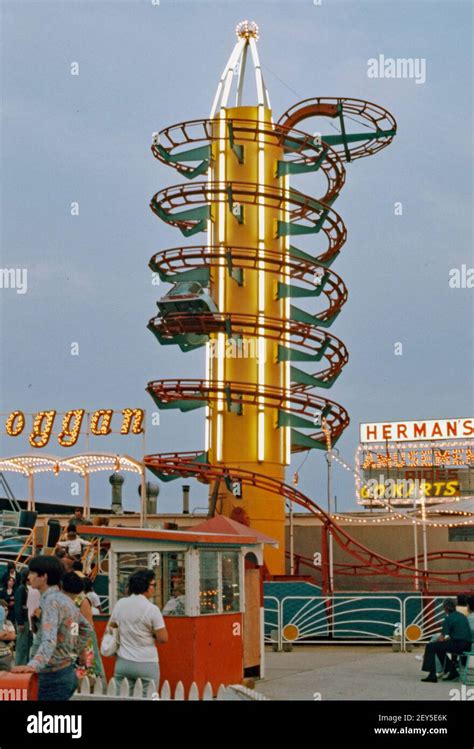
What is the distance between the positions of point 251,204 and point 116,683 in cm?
2995

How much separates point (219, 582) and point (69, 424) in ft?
69.4

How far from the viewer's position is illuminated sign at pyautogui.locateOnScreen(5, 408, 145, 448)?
118ft

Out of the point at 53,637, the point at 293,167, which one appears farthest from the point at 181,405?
the point at 53,637

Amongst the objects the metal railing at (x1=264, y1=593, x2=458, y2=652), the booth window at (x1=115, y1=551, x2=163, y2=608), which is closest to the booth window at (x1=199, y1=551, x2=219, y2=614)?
the booth window at (x1=115, y1=551, x2=163, y2=608)

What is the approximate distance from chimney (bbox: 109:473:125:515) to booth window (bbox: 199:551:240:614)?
101 feet

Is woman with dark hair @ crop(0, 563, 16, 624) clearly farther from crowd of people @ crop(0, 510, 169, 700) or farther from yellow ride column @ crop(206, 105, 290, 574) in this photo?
yellow ride column @ crop(206, 105, 290, 574)

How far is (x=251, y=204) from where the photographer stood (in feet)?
137

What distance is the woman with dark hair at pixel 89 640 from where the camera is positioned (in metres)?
14.4

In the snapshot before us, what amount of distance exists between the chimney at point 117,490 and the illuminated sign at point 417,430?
2161cm

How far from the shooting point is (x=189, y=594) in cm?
1747

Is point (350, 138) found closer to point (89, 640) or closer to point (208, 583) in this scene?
point (208, 583)

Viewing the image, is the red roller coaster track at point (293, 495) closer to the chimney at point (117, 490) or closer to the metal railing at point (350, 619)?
the metal railing at point (350, 619)
